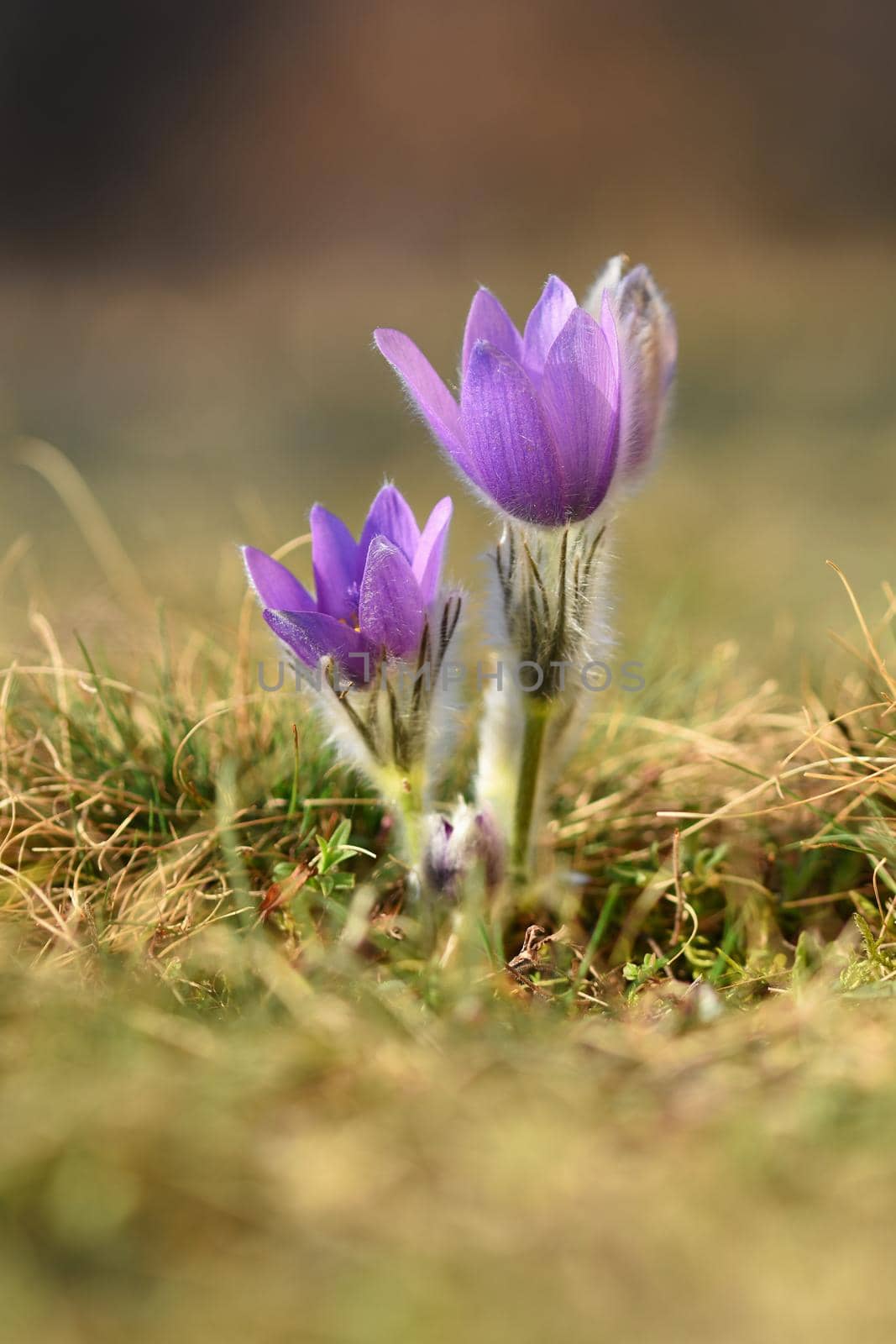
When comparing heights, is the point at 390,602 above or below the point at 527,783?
above

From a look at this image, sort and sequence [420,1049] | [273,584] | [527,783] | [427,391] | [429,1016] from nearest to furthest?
[420,1049]
[429,1016]
[427,391]
[273,584]
[527,783]

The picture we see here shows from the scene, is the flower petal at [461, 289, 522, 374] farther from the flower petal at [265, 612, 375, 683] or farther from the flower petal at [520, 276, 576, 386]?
the flower petal at [265, 612, 375, 683]

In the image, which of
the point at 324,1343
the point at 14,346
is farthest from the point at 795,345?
the point at 324,1343

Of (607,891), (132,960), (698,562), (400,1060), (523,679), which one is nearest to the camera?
(400,1060)

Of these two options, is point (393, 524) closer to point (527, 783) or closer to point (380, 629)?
point (380, 629)

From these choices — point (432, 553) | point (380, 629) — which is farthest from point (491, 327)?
point (380, 629)

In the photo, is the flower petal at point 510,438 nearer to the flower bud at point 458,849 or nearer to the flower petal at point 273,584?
the flower petal at point 273,584

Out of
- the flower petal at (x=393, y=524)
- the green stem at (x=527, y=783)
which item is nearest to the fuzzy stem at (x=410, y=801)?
the green stem at (x=527, y=783)

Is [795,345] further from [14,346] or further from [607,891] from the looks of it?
[607,891]
